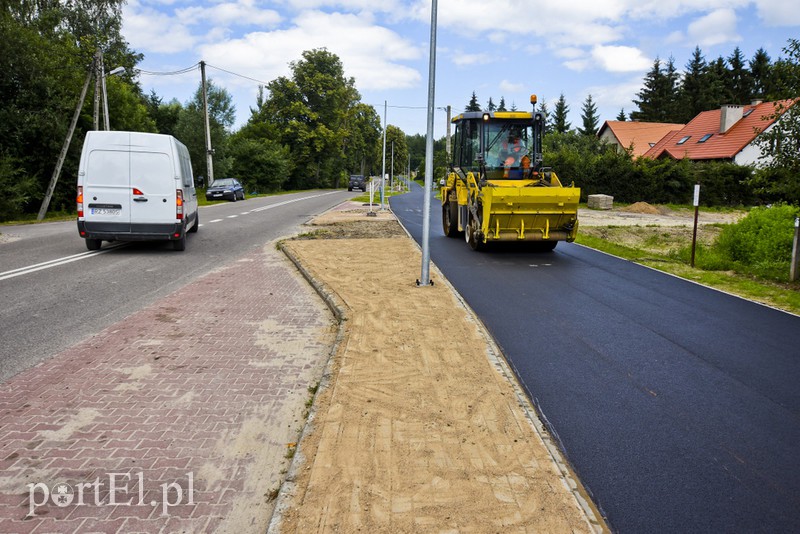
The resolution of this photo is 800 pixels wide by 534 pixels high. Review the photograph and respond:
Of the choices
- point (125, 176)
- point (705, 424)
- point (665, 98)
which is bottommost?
point (705, 424)

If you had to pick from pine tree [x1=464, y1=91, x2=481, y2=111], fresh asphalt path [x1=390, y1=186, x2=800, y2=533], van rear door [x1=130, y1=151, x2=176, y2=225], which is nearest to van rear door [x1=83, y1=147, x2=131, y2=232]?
van rear door [x1=130, y1=151, x2=176, y2=225]

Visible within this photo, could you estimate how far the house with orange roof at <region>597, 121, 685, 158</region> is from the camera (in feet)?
185

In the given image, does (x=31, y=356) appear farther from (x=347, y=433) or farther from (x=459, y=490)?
(x=459, y=490)

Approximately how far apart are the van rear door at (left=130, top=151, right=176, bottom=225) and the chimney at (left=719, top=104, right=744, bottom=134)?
44.1 meters

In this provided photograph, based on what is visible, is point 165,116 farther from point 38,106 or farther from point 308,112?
point 38,106

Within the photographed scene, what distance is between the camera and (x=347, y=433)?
3955 mm

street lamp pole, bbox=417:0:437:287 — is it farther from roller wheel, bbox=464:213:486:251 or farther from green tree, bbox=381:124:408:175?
green tree, bbox=381:124:408:175

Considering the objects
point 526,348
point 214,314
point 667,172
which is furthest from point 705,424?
point 667,172

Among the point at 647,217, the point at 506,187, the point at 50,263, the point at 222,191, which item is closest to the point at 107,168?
the point at 50,263

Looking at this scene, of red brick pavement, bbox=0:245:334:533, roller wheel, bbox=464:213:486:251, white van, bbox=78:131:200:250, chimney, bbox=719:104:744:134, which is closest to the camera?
red brick pavement, bbox=0:245:334:533

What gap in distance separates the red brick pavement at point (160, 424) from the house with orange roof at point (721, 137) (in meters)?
38.5

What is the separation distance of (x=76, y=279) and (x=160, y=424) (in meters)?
6.55

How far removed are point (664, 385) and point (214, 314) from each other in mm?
5243

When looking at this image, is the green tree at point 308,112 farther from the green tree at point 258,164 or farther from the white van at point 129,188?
the white van at point 129,188
